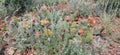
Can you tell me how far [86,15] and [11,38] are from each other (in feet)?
3.90

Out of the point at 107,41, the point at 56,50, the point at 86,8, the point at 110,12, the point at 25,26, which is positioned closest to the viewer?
the point at 56,50

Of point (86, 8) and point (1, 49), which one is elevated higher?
point (86, 8)

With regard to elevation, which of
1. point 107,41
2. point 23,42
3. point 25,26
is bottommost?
point 107,41

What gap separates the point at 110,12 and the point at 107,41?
71 centimetres

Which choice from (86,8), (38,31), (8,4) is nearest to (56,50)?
(38,31)

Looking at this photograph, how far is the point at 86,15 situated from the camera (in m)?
3.60

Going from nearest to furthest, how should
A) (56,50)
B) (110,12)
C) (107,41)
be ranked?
(56,50), (107,41), (110,12)

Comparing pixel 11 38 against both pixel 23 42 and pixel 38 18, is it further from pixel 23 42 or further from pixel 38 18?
pixel 38 18

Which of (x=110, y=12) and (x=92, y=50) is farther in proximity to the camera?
(x=110, y=12)

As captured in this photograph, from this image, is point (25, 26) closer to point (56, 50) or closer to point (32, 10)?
point (56, 50)

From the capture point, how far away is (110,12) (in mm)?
3814

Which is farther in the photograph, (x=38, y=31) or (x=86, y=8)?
(x=86, y=8)

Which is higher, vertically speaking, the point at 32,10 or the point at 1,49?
the point at 32,10

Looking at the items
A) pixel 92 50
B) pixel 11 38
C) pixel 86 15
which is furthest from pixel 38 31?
pixel 86 15
